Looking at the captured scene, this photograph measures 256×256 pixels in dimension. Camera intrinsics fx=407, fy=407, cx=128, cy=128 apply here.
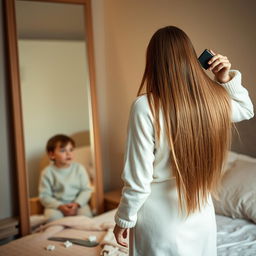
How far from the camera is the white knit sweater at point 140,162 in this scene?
122 cm

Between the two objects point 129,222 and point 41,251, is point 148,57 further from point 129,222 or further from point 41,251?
point 41,251

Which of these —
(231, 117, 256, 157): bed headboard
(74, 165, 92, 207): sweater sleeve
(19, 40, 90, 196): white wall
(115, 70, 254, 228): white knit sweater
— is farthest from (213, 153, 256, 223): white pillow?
(19, 40, 90, 196): white wall

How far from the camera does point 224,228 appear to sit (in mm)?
2029

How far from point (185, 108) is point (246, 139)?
1244mm

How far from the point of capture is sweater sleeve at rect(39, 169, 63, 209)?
2746 millimetres

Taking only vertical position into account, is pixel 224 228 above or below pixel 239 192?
below

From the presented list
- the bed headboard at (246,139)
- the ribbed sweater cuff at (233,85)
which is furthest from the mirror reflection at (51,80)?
the ribbed sweater cuff at (233,85)

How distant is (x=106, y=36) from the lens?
3102mm

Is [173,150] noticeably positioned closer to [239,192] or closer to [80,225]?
[239,192]

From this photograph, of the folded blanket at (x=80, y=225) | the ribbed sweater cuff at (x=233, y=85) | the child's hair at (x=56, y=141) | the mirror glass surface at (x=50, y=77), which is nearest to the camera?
the ribbed sweater cuff at (x=233, y=85)

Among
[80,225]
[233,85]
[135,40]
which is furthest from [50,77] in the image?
[233,85]

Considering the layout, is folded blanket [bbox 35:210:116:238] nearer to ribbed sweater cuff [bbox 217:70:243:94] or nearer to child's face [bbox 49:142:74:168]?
child's face [bbox 49:142:74:168]

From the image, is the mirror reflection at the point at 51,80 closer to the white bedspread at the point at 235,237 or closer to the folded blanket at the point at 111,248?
the folded blanket at the point at 111,248

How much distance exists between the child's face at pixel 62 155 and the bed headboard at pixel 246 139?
1132mm
